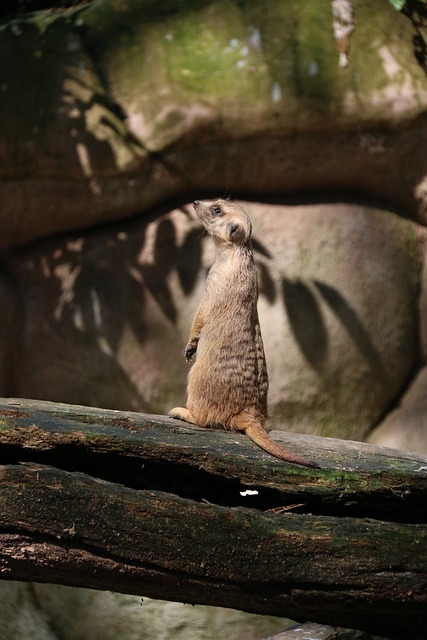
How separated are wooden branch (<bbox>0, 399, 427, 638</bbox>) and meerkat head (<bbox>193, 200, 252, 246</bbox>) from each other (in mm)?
977

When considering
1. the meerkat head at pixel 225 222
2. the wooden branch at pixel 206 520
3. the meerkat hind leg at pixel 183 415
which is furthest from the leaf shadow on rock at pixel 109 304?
the wooden branch at pixel 206 520

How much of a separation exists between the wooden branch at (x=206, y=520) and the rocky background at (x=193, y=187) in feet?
7.68

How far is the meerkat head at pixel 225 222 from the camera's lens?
3812mm

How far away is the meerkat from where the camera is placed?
11.5 ft

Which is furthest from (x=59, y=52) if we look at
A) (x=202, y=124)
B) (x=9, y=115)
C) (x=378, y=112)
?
(x=378, y=112)

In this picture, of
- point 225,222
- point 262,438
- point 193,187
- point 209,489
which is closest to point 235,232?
point 225,222

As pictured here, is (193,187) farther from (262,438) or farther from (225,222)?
(262,438)

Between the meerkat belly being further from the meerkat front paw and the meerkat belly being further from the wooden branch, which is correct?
the wooden branch

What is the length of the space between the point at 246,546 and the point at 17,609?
2.91m

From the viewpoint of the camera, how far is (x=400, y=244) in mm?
5820

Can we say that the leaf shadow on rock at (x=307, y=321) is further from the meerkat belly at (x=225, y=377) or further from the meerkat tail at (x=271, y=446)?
the meerkat tail at (x=271, y=446)

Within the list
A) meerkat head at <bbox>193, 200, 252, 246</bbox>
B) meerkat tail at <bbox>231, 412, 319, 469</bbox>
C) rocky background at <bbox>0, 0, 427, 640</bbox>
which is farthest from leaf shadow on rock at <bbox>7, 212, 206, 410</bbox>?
meerkat tail at <bbox>231, 412, 319, 469</bbox>

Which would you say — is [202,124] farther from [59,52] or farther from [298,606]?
[298,606]

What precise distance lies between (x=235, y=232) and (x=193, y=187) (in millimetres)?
1891
